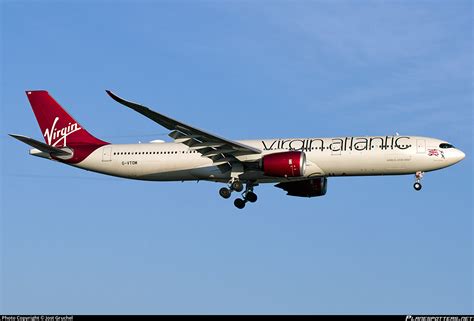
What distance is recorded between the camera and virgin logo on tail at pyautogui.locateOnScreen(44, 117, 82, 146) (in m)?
59.1

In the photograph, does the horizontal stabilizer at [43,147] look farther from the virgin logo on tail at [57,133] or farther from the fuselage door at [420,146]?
the fuselage door at [420,146]

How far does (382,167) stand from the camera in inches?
2005

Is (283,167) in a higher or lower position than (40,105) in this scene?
lower

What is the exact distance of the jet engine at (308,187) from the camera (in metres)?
56.5

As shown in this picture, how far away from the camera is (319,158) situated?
169 feet

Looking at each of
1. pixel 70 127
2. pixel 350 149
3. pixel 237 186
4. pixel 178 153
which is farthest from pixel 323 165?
pixel 70 127

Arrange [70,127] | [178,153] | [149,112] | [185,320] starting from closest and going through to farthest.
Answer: [185,320], [149,112], [178,153], [70,127]

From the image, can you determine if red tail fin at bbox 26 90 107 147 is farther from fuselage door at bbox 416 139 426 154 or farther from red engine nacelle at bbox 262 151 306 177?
fuselage door at bbox 416 139 426 154

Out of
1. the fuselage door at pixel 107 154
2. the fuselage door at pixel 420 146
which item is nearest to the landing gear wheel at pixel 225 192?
the fuselage door at pixel 107 154

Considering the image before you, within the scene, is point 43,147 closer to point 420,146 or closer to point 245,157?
point 245,157

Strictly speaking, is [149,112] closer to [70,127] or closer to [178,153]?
[178,153]

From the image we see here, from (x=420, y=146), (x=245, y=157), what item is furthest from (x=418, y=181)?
(x=245, y=157)

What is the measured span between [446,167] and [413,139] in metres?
2.35

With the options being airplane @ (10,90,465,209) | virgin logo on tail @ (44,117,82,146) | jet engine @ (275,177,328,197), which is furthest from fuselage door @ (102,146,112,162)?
jet engine @ (275,177,328,197)
